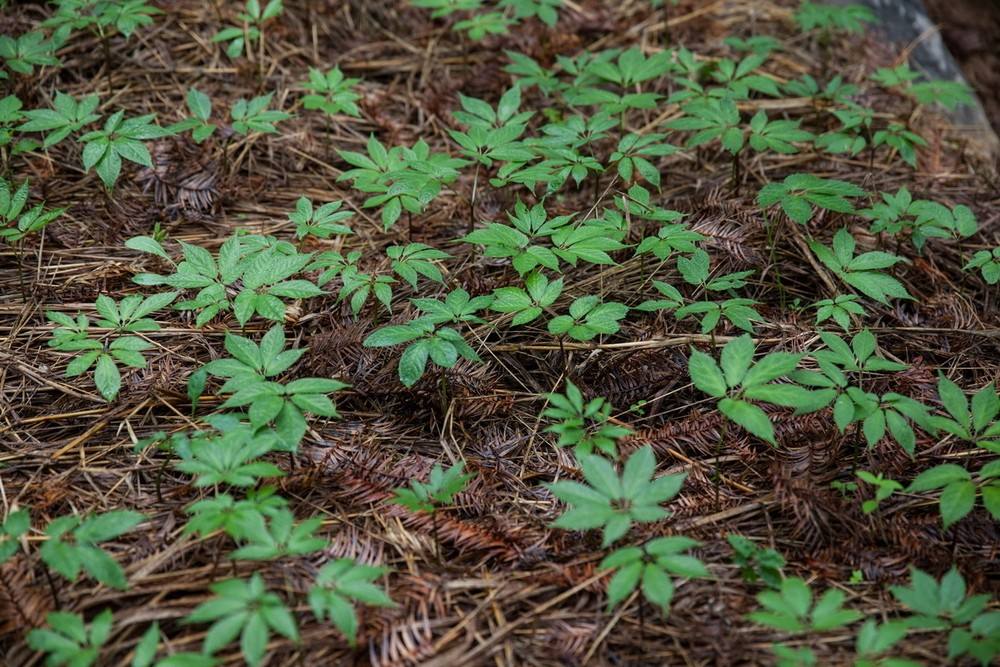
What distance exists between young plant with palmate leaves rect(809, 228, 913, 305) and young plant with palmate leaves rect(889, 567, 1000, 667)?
2.75ft

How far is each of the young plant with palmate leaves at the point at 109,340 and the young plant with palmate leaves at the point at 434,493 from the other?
2.41 ft

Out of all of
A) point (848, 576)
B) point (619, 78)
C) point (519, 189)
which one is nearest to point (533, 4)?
point (619, 78)

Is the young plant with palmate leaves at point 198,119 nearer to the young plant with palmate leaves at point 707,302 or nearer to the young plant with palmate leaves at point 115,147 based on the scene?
the young plant with palmate leaves at point 115,147

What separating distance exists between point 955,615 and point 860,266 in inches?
41.0

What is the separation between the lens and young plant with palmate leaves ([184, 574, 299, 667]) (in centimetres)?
142

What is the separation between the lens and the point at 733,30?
362 centimetres

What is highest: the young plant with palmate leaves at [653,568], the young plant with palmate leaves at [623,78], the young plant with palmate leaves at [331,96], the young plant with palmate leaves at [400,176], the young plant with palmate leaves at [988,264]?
the young plant with palmate leaves at [623,78]

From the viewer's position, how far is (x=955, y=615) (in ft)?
5.03

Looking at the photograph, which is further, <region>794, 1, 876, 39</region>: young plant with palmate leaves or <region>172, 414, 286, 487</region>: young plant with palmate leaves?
<region>794, 1, 876, 39</region>: young plant with palmate leaves

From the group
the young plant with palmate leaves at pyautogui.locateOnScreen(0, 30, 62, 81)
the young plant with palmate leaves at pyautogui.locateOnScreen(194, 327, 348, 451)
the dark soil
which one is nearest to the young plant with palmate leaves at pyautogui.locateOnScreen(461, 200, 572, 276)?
the young plant with palmate leaves at pyautogui.locateOnScreen(194, 327, 348, 451)

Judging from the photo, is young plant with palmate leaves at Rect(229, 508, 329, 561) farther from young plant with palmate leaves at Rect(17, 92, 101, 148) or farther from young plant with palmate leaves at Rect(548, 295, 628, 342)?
young plant with palmate leaves at Rect(17, 92, 101, 148)

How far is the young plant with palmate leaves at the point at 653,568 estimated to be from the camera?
1494 mm

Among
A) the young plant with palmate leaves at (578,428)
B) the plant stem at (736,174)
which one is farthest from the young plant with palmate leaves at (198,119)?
the plant stem at (736,174)

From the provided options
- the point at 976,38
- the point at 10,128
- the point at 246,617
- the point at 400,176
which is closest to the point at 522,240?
the point at 400,176
